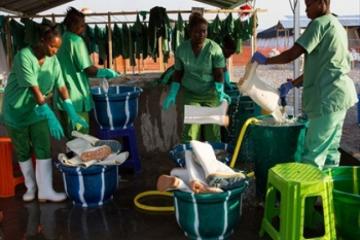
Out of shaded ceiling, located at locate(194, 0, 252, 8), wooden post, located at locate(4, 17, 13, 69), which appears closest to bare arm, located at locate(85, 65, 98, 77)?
wooden post, located at locate(4, 17, 13, 69)

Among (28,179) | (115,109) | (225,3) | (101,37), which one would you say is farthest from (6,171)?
(225,3)

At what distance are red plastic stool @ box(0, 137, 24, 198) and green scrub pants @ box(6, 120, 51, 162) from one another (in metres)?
0.25

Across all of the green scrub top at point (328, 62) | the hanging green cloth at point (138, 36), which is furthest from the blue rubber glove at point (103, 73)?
the hanging green cloth at point (138, 36)

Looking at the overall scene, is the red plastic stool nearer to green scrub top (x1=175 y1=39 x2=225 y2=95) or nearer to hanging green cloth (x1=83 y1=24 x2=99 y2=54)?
green scrub top (x1=175 y1=39 x2=225 y2=95)

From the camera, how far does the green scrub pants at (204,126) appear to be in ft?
13.7

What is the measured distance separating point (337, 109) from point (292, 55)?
50cm

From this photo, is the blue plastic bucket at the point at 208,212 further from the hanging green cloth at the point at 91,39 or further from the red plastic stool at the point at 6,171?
the hanging green cloth at the point at 91,39

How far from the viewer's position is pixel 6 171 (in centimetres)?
421

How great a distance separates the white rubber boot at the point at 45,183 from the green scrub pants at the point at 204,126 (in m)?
1.28

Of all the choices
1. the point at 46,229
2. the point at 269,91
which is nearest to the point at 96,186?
the point at 46,229

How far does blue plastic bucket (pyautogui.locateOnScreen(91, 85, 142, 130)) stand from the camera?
4.39m

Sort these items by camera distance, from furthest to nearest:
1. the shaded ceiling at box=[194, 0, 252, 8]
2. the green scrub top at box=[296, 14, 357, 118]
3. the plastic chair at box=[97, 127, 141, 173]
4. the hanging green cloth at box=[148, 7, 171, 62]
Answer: the shaded ceiling at box=[194, 0, 252, 8] < the hanging green cloth at box=[148, 7, 171, 62] < the plastic chair at box=[97, 127, 141, 173] < the green scrub top at box=[296, 14, 357, 118]

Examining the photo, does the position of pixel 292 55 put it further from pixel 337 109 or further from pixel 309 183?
pixel 309 183

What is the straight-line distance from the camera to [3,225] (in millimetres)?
3518
